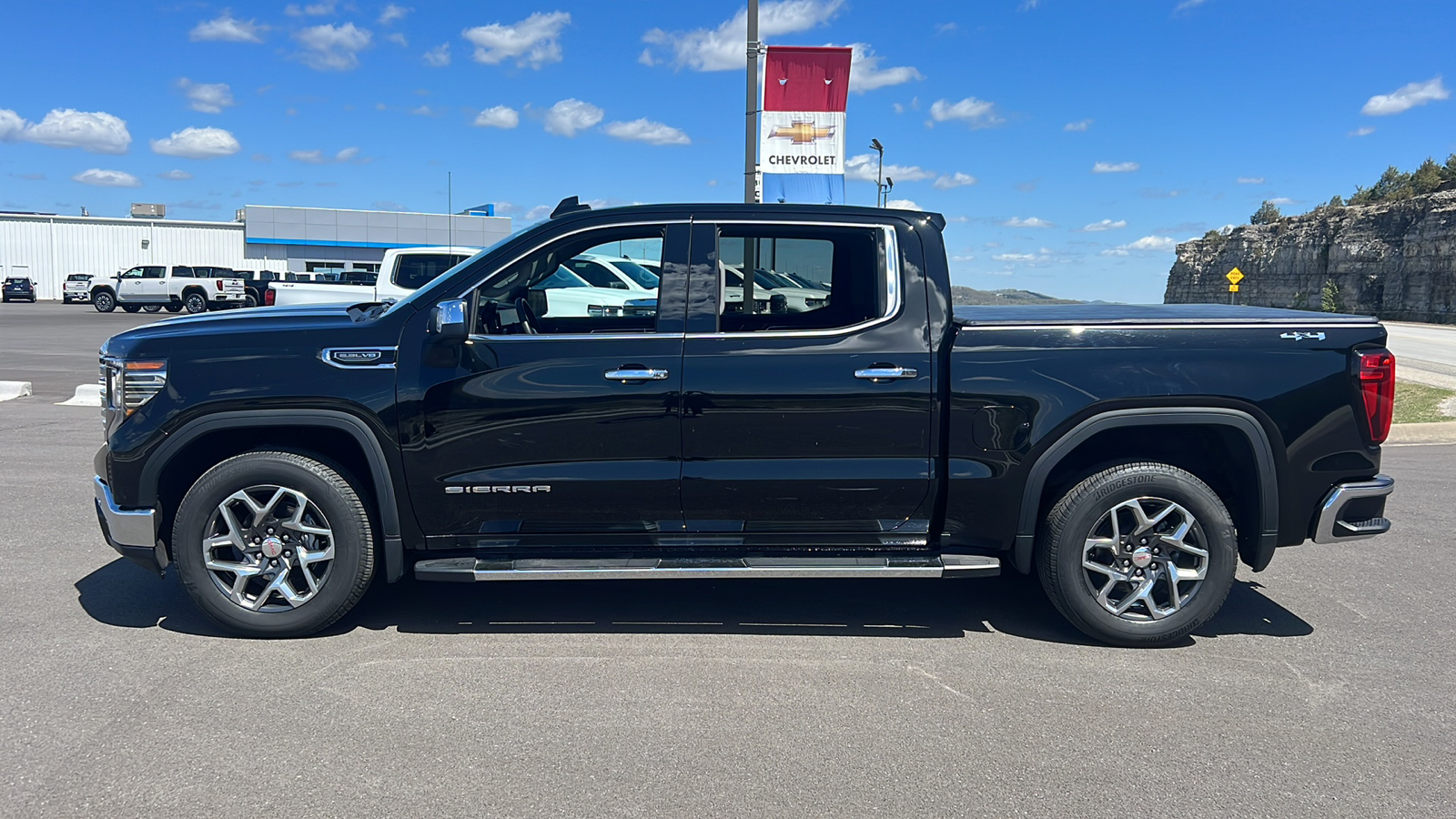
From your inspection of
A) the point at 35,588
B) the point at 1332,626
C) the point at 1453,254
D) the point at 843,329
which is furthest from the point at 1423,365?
the point at 1453,254

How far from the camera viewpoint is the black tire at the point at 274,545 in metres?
4.43

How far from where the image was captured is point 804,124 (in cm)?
1259

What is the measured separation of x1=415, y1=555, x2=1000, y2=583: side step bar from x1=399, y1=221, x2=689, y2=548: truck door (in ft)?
0.59

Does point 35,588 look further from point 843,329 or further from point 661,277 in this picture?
point 843,329

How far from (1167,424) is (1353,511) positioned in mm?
937

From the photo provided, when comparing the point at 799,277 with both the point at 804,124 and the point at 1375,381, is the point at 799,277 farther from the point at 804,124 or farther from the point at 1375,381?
the point at 804,124

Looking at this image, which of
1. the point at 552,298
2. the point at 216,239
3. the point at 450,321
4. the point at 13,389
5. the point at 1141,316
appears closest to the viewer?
the point at 450,321

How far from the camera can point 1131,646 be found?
4.61m

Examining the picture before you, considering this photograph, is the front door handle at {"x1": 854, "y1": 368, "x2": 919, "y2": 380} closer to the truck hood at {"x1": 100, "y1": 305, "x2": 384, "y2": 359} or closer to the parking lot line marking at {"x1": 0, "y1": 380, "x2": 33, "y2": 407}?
the truck hood at {"x1": 100, "y1": 305, "x2": 384, "y2": 359}

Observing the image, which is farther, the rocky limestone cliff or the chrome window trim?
the rocky limestone cliff

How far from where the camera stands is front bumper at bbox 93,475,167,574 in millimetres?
4453

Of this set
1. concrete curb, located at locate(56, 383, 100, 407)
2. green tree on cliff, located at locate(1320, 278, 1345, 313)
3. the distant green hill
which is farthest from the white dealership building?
the distant green hill

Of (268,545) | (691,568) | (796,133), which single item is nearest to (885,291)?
(691,568)

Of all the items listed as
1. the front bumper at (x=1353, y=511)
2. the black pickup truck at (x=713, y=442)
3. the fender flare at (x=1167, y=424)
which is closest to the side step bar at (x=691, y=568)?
the black pickup truck at (x=713, y=442)
